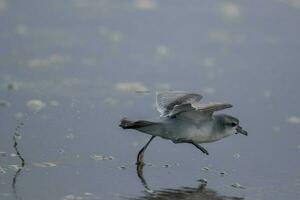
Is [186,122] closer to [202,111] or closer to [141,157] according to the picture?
[202,111]

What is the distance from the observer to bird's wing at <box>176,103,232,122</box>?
279 inches

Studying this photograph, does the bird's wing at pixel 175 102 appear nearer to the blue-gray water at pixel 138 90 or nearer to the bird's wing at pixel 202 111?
the bird's wing at pixel 202 111

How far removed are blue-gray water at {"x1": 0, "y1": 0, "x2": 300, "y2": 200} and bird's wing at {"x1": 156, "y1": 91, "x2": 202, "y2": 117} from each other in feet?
1.32

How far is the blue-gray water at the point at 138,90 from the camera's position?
22.7 ft

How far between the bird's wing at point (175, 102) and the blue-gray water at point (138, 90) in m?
0.40

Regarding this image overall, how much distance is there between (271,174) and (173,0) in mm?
7069

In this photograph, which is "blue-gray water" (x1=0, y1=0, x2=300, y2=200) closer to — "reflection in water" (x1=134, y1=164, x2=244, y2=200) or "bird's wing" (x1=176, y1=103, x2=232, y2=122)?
"reflection in water" (x1=134, y1=164, x2=244, y2=200)

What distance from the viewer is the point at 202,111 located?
7246mm

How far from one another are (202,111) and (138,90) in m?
2.89

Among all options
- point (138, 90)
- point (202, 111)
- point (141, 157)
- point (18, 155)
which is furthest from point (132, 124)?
point (138, 90)

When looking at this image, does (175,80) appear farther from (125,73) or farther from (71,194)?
(71,194)

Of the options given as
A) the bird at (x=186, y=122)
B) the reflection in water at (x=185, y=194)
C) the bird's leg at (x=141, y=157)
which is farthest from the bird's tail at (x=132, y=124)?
the reflection in water at (x=185, y=194)

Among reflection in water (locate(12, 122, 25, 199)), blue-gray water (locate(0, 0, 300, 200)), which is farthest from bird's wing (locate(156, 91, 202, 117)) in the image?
reflection in water (locate(12, 122, 25, 199))

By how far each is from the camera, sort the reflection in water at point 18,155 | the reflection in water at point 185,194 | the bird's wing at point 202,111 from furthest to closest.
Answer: the bird's wing at point 202,111 < the reflection in water at point 185,194 < the reflection in water at point 18,155
